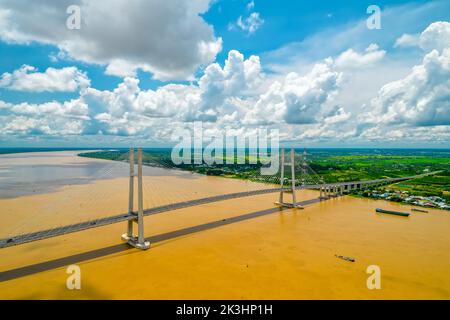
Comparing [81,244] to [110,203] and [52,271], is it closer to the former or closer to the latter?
[52,271]

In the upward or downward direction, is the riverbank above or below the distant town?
below

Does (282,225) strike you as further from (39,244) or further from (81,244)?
(39,244)

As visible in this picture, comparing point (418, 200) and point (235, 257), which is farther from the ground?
point (418, 200)

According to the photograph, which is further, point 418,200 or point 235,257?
point 418,200

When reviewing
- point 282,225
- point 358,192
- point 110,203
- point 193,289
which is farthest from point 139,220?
point 358,192

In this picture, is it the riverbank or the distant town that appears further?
the distant town

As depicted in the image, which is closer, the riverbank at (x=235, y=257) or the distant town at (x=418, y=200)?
the riverbank at (x=235, y=257)

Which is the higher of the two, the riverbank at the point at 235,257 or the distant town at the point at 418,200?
the distant town at the point at 418,200
